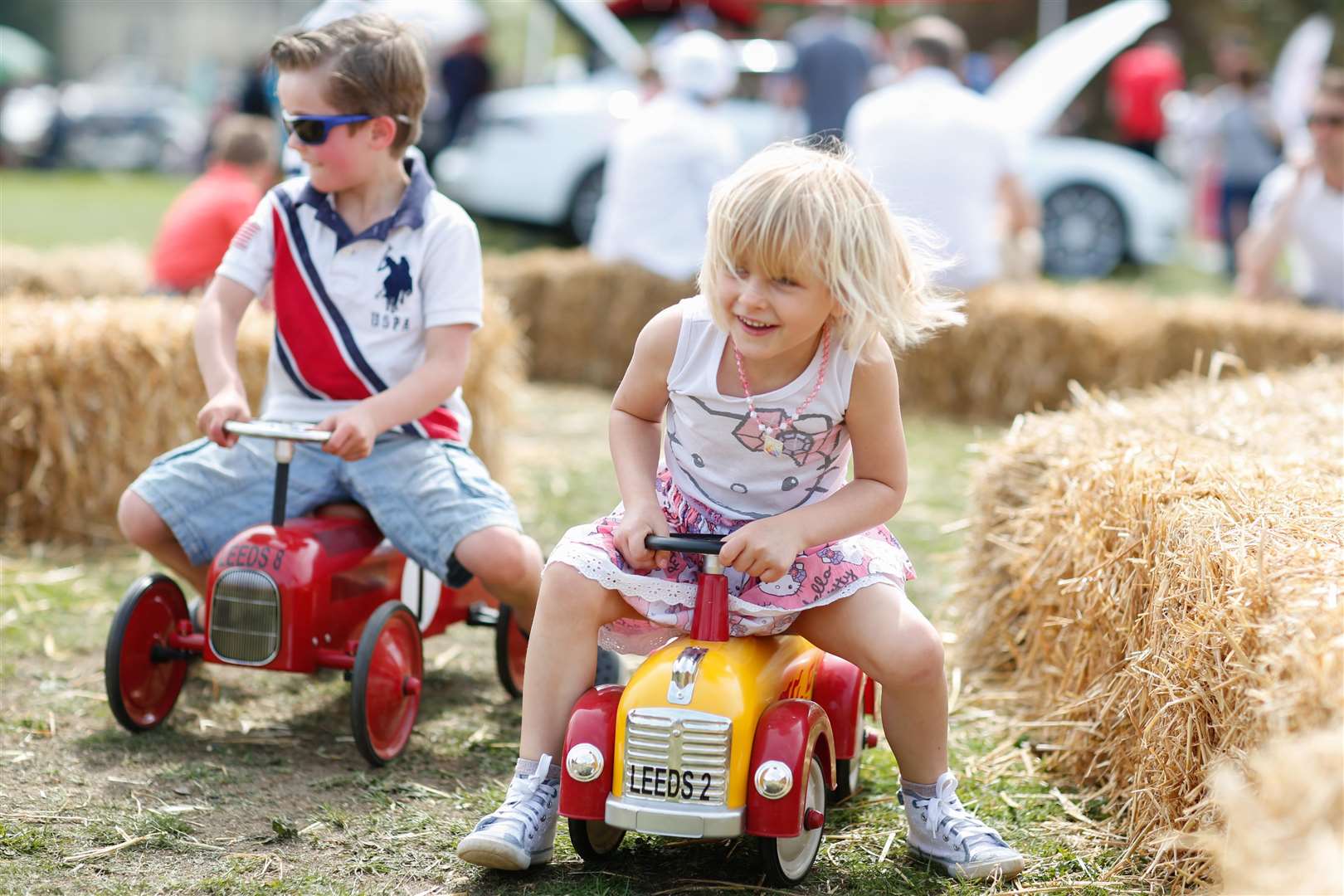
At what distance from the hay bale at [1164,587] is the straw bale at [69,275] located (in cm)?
554

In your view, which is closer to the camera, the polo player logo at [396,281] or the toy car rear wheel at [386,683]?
the toy car rear wheel at [386,683]

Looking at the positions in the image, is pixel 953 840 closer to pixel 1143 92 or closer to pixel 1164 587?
pixel 1164 587

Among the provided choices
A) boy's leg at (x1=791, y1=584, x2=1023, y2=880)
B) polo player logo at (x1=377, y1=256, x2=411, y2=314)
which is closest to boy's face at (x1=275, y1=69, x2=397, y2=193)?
polo player logo at (x1=377, y1=256, x2=411, y2=314)

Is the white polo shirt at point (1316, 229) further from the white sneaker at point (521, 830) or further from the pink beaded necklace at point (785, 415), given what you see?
the white sneaker at point (521, 830)

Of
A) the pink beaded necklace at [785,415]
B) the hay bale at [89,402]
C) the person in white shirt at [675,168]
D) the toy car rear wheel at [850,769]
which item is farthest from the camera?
the person in white shirt at [675,168]

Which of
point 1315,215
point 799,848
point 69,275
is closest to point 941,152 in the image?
point 1315,215

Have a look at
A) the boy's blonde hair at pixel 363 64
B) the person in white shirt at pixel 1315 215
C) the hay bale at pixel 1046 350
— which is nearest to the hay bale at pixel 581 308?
the hay bale at pixel 1046 350

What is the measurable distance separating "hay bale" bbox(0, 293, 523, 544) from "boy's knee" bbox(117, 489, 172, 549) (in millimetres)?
1721

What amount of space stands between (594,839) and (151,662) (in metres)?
1.28

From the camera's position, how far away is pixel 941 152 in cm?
827

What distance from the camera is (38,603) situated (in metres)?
4.49

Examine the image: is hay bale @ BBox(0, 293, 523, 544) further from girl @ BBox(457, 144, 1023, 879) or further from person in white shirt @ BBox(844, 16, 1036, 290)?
person in white shirt @ BBox(844, 16, 1036, 290)

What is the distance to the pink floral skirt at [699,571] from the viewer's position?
112 inches

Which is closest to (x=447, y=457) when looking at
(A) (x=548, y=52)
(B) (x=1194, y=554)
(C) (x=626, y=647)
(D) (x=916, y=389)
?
(C) (x=626, y=647)
